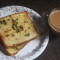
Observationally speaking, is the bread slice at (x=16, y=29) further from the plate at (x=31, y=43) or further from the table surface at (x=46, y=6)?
the table surface at (x=46, y=6)

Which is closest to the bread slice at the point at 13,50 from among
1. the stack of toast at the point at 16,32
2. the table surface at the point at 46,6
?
the stack of toast at the point at 16,32

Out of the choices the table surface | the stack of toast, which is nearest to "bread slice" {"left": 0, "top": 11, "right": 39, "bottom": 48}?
the stack of toast

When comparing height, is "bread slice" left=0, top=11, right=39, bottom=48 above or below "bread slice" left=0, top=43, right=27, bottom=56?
above

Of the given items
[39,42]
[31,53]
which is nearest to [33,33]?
[39,42]

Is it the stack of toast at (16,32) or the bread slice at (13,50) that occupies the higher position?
the stack of toast at (16,32)

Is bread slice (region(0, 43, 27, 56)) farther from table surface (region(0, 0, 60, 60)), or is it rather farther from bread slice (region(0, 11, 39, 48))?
table surface (region(0, 0, 60, 60))

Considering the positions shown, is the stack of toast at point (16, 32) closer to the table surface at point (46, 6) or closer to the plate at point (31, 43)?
the plate at point (31, 43)

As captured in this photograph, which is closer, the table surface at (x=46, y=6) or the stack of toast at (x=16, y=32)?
the stack of toast at (x=16, y=32)
